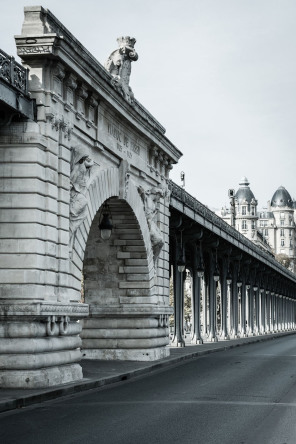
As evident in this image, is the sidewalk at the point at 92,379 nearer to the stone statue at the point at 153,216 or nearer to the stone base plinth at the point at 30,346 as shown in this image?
the stone base plinth at the point at 30,346

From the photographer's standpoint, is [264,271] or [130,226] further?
[264,271]

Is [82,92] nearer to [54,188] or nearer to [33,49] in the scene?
[33,49]

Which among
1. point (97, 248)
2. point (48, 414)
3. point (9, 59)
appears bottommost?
point (48, 414)

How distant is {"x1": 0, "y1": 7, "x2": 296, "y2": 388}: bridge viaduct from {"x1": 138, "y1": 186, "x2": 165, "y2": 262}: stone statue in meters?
0.05

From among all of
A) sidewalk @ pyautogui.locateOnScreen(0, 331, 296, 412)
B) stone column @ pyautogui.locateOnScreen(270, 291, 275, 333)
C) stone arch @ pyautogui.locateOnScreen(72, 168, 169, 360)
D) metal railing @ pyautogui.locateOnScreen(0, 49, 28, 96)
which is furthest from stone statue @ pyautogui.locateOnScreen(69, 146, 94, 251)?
stone column @ pyautogui.locateOnScreen(270, 291, 275, 333)

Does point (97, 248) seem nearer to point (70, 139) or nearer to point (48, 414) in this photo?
point (70, 139)

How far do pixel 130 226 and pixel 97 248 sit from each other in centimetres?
133

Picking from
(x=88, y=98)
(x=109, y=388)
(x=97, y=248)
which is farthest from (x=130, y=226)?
(x=109, y=388)

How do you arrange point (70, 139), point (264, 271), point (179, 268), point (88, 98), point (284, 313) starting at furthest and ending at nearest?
point (284, 313) < point (264, 271) < point (179, 268) < point (88, 98) < point (70, 139)

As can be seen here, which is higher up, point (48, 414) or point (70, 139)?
point (70, 139)

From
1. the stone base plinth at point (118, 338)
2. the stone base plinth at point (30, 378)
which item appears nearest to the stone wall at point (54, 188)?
the stone base plinth at point (30, 378)

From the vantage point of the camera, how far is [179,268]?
126ft

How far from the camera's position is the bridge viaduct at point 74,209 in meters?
18.5

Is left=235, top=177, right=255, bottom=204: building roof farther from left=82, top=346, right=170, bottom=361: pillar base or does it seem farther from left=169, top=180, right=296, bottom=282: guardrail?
left=82, top=346, right=170, bottom=361: pillar base
